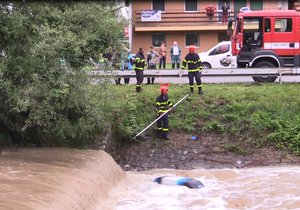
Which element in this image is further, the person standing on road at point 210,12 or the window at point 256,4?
the person standing on road at point 210,12

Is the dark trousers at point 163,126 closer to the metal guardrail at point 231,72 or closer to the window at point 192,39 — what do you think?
the metal guardrail at point 231,72

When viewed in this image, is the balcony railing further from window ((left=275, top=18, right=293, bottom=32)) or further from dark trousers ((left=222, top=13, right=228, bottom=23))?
window ((left=275, top=18, right=293, bottom=32))

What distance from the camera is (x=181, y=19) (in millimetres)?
41438

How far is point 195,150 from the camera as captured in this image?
1611cm

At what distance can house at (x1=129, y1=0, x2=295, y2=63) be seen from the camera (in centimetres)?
4081

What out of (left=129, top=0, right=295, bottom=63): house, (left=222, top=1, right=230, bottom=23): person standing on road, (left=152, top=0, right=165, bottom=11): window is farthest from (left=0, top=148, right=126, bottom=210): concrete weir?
(left=152, top=0, right=165, bottom=11): window

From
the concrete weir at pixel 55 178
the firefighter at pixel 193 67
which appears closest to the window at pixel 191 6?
the firefighter at pixel 193 67

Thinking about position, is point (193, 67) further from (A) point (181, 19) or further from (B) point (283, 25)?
(A) point (181, 19)

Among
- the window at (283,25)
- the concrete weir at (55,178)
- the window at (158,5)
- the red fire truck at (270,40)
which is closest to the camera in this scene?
the concrete weir at (55,178)

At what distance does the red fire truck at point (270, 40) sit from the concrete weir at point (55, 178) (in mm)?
8518

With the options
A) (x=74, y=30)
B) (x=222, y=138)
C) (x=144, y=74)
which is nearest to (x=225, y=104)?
(x=222, y=138)

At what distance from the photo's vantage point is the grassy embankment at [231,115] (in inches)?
633

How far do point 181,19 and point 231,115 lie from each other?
25.8m

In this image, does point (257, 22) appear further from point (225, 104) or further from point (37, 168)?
point (37, 168)
